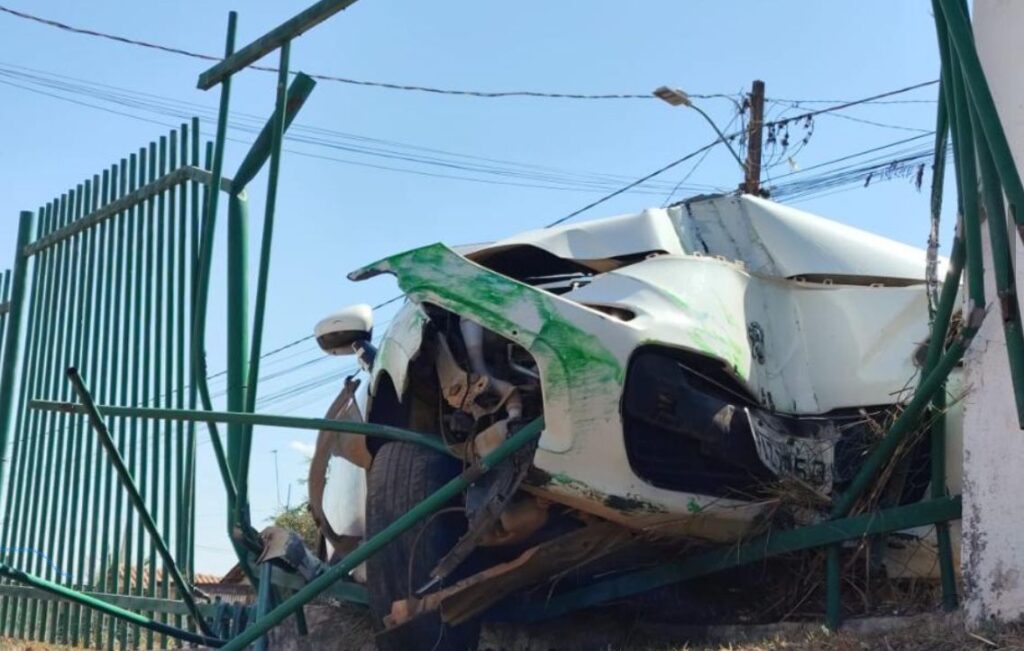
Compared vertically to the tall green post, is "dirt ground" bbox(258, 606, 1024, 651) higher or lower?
lower

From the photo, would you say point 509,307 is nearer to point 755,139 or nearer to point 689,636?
point 689,636

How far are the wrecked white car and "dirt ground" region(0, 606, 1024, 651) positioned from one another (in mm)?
360

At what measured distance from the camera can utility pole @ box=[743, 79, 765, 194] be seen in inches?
757

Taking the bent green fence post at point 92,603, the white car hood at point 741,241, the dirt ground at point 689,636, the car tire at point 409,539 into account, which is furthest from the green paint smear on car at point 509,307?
the bent green fence post at point 92,603

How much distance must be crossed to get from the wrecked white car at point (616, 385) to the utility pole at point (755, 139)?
1338cm

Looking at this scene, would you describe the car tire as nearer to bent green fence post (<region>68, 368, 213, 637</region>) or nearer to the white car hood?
the white car hood

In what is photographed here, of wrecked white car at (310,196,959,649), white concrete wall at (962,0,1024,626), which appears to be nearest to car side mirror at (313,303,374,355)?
wrecked white car at (310,196,959,649)

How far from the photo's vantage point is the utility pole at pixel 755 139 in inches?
757

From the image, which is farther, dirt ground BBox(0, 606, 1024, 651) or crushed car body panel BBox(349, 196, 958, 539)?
crushed car body panel BBox(349, 196, 958, 539)

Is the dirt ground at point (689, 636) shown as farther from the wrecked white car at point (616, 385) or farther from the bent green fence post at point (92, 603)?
the bent green fence post at point (92, 603)

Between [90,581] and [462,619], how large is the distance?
10.4ft

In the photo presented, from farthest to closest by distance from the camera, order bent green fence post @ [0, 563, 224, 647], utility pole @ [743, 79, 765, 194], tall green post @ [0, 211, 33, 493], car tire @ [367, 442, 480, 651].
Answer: utility pole @ [743, 79, 765, 194] < tall green post @ [0, 211, 33, 493] < bent green fence post @ [0, 563, 224, 647] < car tire @ [367, 442, 480, 651]

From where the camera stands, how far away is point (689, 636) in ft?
16.1

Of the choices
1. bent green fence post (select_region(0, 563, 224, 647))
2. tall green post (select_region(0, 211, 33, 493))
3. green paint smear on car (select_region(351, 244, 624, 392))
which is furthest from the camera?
tall green post (select_region(0, 211, 33, 493))
